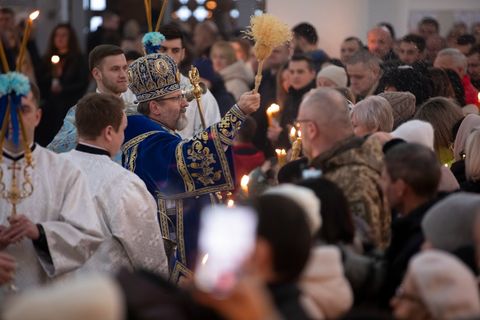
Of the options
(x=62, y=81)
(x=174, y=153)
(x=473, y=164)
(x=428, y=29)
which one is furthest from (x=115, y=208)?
(x=428, y=29)

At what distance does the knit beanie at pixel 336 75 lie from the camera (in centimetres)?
1131

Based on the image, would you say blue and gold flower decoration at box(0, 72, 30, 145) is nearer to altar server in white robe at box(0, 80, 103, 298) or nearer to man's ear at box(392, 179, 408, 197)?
altar server in white robe at box(0, 80, 103, 298)

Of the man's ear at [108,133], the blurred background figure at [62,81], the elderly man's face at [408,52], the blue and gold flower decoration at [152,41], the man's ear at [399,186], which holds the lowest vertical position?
the blurred background figure at [62,81]

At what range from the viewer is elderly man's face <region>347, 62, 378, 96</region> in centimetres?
1115

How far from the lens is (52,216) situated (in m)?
6.89

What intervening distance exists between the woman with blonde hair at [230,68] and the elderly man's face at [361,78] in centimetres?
361

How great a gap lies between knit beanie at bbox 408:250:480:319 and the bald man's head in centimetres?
156

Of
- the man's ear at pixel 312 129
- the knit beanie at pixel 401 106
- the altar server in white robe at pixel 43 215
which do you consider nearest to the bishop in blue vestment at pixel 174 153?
the knit beanie at pixel 401 106

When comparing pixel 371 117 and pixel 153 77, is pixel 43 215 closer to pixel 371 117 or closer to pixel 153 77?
pixel 153 77

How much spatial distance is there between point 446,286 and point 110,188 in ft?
9.39

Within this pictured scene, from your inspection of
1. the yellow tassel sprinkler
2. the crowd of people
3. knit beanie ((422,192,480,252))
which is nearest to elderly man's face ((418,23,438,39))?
the crowd of people

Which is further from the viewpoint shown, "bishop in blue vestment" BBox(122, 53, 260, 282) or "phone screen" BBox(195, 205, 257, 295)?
"bishop in blue vestment" BBox(122, 53, 260, 282)

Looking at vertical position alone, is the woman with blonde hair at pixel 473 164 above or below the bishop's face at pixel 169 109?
below

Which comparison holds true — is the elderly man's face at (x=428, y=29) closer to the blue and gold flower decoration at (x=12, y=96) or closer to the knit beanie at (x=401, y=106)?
the knit beanie at (x=401, y=106)
